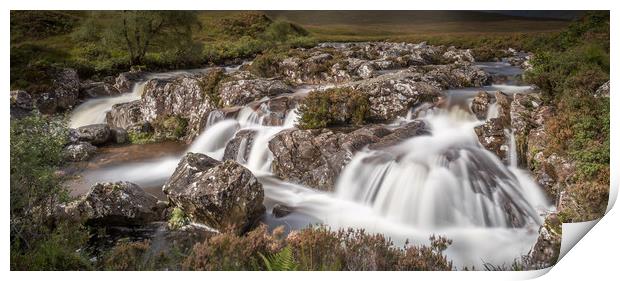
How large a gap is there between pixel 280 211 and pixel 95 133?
315 centimetres

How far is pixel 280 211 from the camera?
23.3 ft

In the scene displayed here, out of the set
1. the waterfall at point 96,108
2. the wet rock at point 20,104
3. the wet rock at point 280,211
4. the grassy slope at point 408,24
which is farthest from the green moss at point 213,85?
the wet rock at point 20,104

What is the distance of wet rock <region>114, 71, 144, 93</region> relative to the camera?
7.76 metres

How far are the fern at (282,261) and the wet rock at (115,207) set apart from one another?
1802mm

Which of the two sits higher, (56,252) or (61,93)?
(61,93)

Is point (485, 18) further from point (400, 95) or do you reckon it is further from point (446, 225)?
point (446, 225)

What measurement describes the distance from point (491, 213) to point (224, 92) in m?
4.42

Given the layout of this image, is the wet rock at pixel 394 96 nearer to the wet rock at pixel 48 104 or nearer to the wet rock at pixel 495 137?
the wet rock at pixel 495 137

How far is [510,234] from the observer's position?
6.81 meters

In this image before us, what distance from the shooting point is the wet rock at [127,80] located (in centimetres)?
776

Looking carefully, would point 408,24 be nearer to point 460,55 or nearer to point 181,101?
point 460,55

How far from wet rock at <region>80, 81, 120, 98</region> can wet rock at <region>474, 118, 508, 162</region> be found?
5.78 meters

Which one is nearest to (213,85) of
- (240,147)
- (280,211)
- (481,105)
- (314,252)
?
(240,147)

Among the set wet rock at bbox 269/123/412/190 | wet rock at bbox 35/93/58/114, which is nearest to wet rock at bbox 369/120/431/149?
wet rock at bbox 269/123/412/190
